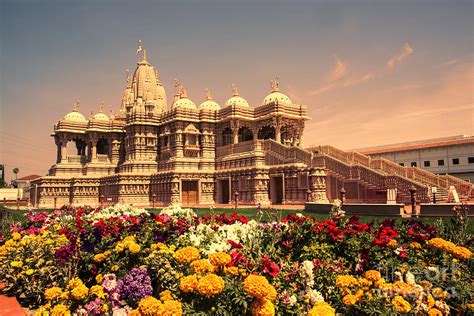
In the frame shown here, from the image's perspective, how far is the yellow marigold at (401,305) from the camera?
15.7 ft

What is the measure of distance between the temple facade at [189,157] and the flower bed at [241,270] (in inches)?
826

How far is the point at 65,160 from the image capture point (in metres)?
47.4

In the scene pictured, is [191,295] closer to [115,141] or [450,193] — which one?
[450,193]

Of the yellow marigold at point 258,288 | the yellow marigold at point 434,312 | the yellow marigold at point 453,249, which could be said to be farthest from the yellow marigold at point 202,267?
the yellow marigold at point 453,249

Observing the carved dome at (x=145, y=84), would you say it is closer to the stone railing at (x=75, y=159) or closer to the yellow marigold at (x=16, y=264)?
the stone railing at (x=75, y=159)

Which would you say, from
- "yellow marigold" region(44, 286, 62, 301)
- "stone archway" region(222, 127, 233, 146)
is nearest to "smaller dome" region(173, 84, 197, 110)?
"stone archway" region(222, 127, 233, 146)

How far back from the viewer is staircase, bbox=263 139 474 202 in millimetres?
23297

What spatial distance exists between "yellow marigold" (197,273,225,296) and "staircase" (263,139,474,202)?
20.9 meters

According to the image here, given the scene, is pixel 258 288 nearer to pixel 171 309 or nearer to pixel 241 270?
pixel 241 270

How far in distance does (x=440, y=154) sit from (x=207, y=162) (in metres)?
31.6

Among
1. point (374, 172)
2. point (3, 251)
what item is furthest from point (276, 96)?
point (3, 251)

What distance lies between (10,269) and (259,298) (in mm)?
6026

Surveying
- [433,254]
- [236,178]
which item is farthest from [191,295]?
[236,178]

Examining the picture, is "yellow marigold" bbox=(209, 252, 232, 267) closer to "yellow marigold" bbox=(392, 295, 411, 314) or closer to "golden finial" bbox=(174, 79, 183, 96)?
"yellow marigold" bbox=(392, 295, 411, 314)
